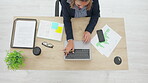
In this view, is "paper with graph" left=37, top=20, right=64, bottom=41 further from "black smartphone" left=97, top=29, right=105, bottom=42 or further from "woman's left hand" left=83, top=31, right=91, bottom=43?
"black smartphone" left=97, top=29, right=105, bottom=42

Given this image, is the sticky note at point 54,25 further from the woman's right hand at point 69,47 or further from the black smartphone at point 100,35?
the black smartphone at point 100,35

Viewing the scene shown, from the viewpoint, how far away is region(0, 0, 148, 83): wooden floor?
2277 millimetres

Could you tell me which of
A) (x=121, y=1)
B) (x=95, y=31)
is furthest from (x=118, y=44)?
(x=121, y=1)

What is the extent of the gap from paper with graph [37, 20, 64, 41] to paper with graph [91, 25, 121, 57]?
1.14 feet

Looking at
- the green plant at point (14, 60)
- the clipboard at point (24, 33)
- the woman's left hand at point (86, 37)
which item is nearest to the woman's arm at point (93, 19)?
the woman's left hand at point (86, 37)

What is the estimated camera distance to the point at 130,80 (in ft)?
7.58

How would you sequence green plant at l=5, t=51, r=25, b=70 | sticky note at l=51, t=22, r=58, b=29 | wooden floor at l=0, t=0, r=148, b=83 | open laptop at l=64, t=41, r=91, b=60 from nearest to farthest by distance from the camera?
green plant at l=5, t=51, r=25, b=70, open laptop at l=64, t=41, r=91, b=60, sticky note at l=51, t=22, r=58, b=29, wooden floor at l=0, t=0, r=148, b=83

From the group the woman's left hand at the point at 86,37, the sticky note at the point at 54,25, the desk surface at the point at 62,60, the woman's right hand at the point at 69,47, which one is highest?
the sticky note at the point at 54,25

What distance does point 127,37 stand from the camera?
2516 mm

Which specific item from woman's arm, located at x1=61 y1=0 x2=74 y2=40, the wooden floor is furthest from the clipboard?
the wooden floor

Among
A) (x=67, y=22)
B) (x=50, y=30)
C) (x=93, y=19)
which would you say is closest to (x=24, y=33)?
(x=50, y=30)

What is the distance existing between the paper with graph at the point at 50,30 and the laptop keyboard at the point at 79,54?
Result: 207 millimetres

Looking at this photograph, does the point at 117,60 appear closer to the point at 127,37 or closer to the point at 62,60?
the point at 62,60

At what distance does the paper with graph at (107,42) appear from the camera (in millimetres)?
1618
